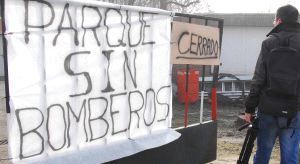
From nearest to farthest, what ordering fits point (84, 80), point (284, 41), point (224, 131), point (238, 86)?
point (84, 80) → point (284, 41) → point (224, 131) → point (238, 86)

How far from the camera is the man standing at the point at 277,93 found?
411 centimetres

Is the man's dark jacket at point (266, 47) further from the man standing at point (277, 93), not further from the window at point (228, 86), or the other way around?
the window at point (228, 86)

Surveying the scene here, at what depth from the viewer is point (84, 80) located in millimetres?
3584

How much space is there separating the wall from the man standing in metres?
16.5

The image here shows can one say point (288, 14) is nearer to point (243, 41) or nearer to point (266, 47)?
point (266, 47)

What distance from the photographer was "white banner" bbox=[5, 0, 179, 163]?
3.13 meters

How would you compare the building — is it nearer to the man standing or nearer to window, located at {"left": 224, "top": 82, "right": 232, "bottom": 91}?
window, located at {"left": 224, "top": 82, "right": 232, "bottom": 91}

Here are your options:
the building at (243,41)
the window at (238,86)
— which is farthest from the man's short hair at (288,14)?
the building at (243,41)

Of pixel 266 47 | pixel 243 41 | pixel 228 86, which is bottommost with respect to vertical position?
pixel 228 86

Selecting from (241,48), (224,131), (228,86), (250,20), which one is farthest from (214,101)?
(250,20)

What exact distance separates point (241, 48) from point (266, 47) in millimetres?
16886

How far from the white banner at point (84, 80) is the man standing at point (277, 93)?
943mm

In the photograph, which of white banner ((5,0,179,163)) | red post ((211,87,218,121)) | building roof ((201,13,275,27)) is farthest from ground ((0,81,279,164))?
building roof ((201,13,275,27))

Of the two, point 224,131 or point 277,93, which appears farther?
point 224,131
